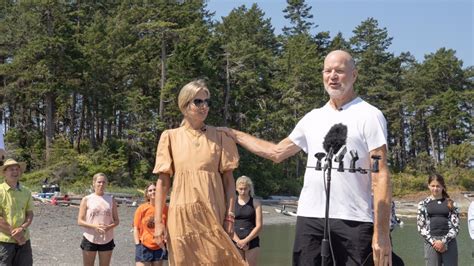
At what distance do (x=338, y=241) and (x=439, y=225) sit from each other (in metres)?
5.14

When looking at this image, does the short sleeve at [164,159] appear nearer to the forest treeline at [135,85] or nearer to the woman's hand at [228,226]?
the woman's hand at [228,226]

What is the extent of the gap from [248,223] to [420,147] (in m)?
78.2

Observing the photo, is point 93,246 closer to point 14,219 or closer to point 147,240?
point 147,240

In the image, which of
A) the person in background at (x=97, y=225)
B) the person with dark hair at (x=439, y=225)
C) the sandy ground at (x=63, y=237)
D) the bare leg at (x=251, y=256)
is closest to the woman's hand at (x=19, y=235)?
the person in background at (x=97, y=225)

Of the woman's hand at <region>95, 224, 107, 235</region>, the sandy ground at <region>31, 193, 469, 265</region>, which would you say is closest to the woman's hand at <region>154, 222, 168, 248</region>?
the woman's hand at <region>95, 224, 107, 235</region>

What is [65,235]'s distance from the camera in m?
22.3

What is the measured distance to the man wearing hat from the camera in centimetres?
734

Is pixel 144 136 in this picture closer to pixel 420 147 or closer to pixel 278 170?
pixel 278 170

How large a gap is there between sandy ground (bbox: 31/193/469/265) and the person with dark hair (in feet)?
27.3

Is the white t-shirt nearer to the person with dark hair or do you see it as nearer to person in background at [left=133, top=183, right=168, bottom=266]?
person in background at [left=133, top=183, right=168, bottom=266]

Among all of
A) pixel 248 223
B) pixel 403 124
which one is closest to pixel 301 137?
pixel 248 223

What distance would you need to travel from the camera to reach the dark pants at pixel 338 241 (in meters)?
3.85

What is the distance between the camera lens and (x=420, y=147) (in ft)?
273

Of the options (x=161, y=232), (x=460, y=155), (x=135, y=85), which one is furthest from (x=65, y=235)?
→ (x=460, y=155)
